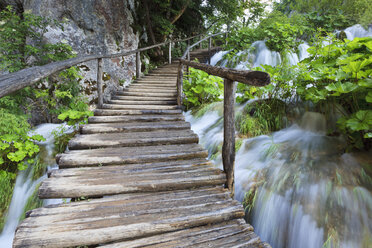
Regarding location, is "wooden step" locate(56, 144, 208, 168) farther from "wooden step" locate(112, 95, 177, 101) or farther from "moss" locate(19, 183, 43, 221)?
"wooden step" locate(112, 95, 177, 101)

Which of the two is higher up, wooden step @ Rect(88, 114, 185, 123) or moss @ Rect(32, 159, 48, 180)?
wooden step @ Rect(88, 114, 185, 123)

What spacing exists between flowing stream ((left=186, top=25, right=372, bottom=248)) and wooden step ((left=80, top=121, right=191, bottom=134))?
97 cm

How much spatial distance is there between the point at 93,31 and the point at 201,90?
4429 mm

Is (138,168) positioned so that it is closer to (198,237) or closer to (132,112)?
(198,237)

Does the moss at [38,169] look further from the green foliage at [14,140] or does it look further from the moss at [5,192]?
the moss at [5,192]

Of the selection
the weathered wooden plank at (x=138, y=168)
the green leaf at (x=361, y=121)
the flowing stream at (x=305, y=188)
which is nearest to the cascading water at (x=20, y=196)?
the weathered wooden plank at (x=138, y=168)

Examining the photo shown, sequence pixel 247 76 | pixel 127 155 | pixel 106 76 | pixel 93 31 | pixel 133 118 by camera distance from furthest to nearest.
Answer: pixel 106 76, pixel 93 31, pixel 133 118, pixel 127 155, pixel 247 76

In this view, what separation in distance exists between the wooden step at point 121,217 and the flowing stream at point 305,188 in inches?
32.0

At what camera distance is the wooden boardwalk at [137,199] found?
1.52m

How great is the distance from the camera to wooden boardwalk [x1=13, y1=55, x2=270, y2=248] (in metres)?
1.52

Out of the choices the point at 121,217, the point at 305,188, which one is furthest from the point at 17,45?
the point at 305,188

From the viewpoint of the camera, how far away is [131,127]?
3572 millimetres

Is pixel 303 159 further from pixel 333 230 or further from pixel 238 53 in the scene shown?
pixel 238 53

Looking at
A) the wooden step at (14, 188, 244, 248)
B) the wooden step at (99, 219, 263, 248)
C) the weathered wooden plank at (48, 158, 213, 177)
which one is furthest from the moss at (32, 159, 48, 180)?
the wooden step at (99, 219, 263, 248)
